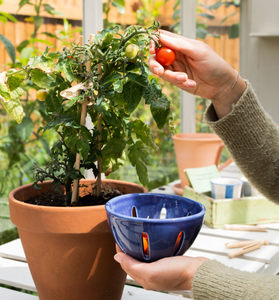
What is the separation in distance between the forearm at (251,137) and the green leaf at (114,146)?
292 millimetres

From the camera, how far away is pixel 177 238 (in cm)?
55

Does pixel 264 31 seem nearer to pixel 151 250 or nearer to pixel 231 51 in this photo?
pixel 231 51

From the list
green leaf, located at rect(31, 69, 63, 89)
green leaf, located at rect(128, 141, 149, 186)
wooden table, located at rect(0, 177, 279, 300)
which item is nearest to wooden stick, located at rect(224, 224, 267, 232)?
wooden table, located at rect(0, 177, 279, 300)

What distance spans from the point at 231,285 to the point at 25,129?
997mm

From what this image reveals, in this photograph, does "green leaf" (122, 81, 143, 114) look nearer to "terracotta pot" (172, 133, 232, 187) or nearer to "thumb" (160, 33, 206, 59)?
"thumb" (160, 33, 206, 59)

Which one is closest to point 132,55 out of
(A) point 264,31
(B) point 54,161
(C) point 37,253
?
(B) point 54,161

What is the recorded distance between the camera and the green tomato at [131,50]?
0.58m

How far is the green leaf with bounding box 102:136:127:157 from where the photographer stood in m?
0.71

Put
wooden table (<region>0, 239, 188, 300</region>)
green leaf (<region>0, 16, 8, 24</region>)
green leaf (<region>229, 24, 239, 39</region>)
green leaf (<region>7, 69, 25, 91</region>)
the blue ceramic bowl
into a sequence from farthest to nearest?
green leaf (<region>229, 24, 239, 39</region>) < green leaf (<region>0, 16, 8, 24</region>) < wooden table (<region>0, 239, 188, 300</region>) < green leaf (<region>7, 69, 25, 91</region>) < the blue ceramic bowl

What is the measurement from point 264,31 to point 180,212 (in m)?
2.64

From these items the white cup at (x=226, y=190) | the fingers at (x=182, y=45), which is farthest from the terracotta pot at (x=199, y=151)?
the fingers at (x=182, y=45)

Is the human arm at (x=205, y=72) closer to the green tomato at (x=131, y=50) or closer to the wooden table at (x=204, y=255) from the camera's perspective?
the green tomato at (x=131, y=50)

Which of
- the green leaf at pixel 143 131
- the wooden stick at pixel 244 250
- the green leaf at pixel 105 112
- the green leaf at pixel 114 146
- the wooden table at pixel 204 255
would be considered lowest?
the wooden table at pixel 204 255

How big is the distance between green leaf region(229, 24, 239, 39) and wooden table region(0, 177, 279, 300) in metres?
2.21
